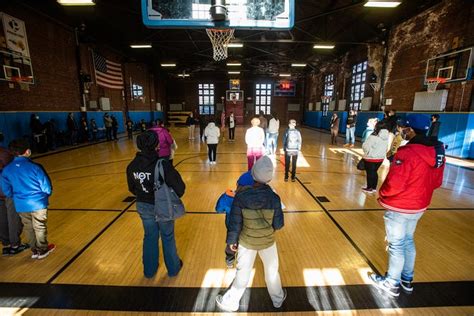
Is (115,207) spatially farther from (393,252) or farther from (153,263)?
(393,252)

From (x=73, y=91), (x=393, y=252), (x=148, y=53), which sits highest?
(x=148, y=53)

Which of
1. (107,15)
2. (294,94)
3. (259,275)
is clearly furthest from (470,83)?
(294,94)

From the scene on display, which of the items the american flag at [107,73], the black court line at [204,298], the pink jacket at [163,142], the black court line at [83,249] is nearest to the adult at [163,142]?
the pink jacket at [163,142]

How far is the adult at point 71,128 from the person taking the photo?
1080cm

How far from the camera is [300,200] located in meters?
4.75

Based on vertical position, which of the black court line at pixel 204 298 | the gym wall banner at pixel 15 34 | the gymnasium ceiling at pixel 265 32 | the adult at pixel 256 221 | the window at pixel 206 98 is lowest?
the black court line at pixel 204 298

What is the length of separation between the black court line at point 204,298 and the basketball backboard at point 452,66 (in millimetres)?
8805

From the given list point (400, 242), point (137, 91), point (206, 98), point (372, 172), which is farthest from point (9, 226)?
point (206, 98)

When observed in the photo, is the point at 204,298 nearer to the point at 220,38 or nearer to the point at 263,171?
the point at 263,171

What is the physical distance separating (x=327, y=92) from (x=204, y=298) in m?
20.9

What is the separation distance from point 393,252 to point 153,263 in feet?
7.51

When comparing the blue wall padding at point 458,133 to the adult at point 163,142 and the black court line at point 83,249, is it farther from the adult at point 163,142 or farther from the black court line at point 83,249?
the black court line at point 83,249

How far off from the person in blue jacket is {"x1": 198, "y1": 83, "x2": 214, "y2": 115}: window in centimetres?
2537

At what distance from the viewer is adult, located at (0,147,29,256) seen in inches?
110
